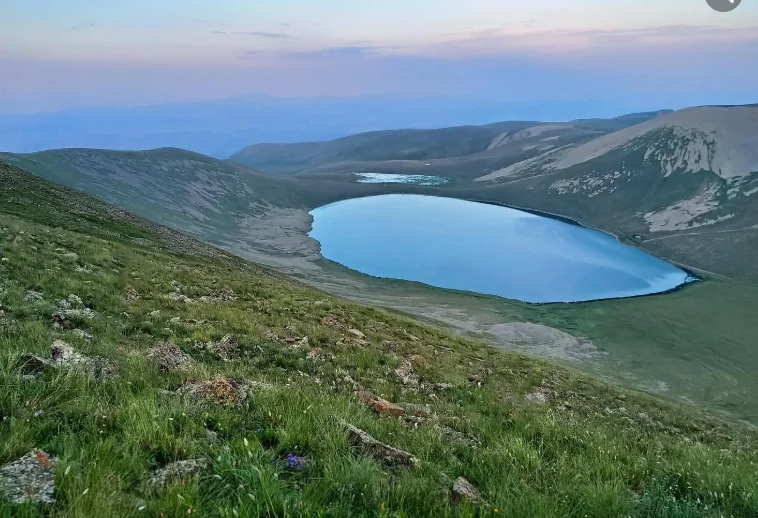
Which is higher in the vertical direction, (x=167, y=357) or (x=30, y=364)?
(x=30, y=364)

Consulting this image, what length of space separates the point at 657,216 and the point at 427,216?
7656cm

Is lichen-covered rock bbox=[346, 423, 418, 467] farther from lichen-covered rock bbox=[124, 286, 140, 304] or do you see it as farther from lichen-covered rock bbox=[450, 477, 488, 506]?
lichen-covered rock bbox=[124, 286, 140, 304]

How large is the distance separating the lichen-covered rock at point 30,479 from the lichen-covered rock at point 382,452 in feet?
10.6

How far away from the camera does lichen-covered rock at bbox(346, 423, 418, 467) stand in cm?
599

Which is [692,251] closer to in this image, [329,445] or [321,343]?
[321,343]

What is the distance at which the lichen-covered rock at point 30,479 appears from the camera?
157 inches

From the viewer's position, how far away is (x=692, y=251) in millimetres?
122188

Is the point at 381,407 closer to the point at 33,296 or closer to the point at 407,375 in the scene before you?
the point at 407,375

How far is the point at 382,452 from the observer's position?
239 inches

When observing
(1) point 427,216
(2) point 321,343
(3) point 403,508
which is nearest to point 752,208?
(1) point 427,216

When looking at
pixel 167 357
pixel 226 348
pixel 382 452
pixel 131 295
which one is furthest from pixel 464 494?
pixel 131 295

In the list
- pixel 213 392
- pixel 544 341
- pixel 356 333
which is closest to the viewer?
pixel 213 392

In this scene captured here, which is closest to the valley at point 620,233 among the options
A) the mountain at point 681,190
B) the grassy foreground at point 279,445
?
the mountain at point 681,190

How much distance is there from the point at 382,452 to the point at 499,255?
411 feet
